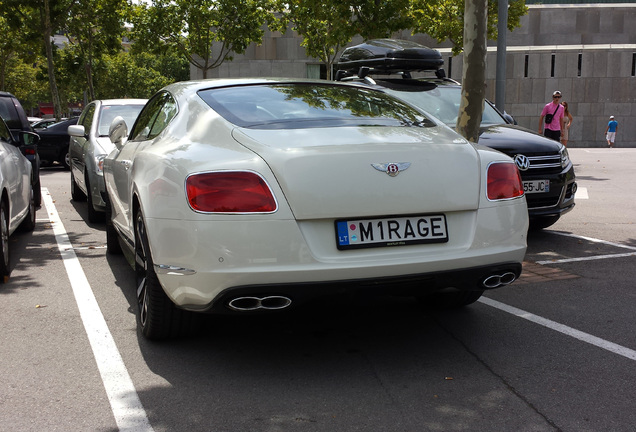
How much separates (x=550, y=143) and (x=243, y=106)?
461 centimetres

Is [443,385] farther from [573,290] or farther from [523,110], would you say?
[523,110]

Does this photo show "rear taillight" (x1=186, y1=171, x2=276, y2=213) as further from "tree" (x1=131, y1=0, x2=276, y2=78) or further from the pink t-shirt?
"tree" (x1=131, y1=0, x2=276, y2=78)

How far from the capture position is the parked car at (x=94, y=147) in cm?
881

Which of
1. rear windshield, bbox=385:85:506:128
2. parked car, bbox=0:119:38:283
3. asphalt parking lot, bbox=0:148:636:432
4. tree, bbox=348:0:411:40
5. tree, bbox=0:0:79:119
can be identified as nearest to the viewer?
asphalt parking lot, bbox=0:148:636:432

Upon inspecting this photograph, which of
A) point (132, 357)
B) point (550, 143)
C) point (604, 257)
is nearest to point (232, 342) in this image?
point (132, 357)

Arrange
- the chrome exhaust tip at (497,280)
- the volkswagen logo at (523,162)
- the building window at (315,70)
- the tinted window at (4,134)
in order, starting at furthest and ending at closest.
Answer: the building window at (315,70) < the tinted window at (4,134) < the volkswagen logo at (523,162) < the chrome exhaust tip at (497,280)

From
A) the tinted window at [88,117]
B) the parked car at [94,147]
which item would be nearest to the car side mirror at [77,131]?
the parked car at [94,147]

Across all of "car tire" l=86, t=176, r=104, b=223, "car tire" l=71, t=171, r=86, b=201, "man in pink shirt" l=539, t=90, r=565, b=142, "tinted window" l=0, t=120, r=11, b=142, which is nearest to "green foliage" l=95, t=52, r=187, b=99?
"man in pink shirt" l=539, t=90, r=565, b=142

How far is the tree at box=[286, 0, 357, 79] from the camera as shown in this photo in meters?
21.0

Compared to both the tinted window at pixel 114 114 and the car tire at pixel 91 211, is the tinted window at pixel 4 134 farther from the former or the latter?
the tinted window at pixel 114 114

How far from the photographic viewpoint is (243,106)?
14.5 ft

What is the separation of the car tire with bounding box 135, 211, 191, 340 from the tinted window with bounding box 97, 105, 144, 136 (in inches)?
232

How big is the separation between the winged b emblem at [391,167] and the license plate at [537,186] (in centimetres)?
426

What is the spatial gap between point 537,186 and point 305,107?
3983 millimetres
